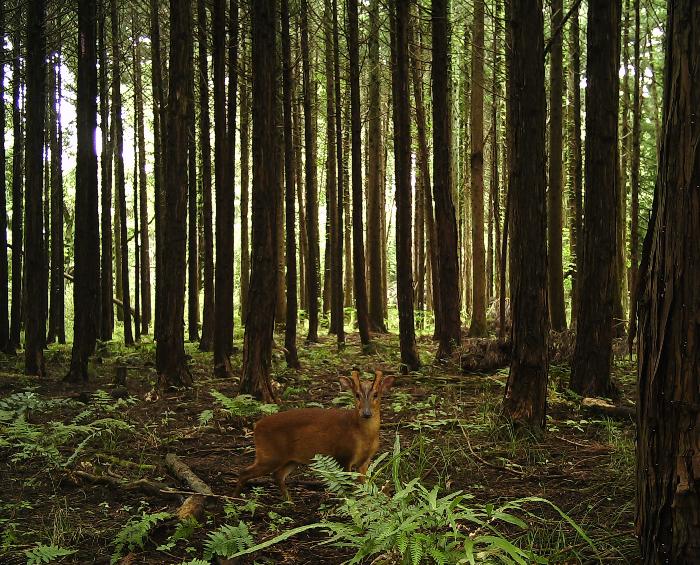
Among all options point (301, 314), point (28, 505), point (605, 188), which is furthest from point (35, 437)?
point (301, 314)

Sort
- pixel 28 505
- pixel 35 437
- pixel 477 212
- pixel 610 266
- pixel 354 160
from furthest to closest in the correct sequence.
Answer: pixel 477 212 < pixel 354 160 < pixel 610 266 < pixel 35 437 < pixel 28 505

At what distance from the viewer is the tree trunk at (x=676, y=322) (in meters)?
3.07

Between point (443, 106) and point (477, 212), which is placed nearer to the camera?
point (443, 106)

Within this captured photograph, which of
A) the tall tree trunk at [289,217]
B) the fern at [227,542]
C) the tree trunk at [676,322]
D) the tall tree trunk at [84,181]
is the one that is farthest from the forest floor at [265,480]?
the tall tree trunk at [289,217]

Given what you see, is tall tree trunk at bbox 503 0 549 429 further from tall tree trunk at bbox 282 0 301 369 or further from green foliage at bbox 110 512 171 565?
tall tree trunk at bbox 282 0 301 369

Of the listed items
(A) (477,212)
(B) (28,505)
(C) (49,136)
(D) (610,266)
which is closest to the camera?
(B) (28,505)

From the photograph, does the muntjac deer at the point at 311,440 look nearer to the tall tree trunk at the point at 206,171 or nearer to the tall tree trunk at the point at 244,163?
the tall tree trunk at the point at 206,171

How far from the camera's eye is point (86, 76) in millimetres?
12836

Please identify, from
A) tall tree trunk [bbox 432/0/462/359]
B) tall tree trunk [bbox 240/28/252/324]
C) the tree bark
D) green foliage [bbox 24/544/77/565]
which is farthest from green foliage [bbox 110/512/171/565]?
tall tree trunk [bbox 240/28/252/324]

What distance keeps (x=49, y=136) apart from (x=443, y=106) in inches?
562

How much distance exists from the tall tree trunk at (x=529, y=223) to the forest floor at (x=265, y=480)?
53 centimetres

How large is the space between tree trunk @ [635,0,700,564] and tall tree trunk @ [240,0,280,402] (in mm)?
7149

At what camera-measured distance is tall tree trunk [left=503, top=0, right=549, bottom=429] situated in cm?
705

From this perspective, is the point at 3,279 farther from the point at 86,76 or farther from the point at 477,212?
the point at 477,212
